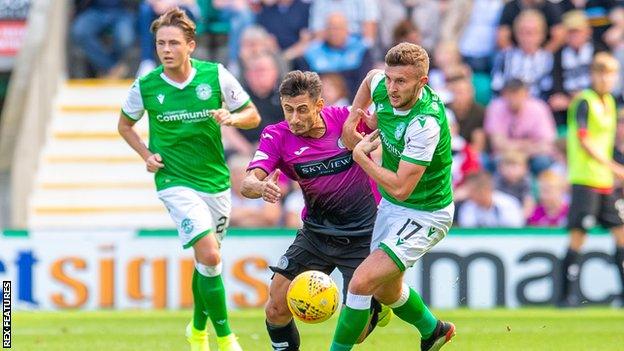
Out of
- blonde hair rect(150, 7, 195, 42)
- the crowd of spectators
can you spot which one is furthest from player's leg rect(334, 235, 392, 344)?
the crowd of spectators

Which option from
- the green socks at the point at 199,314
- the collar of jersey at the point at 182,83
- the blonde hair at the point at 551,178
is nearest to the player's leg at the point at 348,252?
the green socks at the point at 199,314

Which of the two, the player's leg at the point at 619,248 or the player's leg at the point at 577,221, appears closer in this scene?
the player's leg at the point at 619,248

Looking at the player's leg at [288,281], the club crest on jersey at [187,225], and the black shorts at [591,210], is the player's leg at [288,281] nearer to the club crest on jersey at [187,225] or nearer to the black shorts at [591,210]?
the club crest on jersey at [187,225]

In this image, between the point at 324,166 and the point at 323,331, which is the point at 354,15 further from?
the point at 324,166

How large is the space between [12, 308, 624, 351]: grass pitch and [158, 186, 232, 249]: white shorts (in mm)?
1080

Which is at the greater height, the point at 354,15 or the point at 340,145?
the point at 340,145

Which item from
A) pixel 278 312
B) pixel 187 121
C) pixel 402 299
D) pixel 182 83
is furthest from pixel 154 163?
pixel 402 299

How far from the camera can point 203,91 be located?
1102cm

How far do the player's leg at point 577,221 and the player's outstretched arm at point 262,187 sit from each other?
671cm

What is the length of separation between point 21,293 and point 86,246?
89cm

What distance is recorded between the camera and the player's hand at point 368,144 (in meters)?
8.96

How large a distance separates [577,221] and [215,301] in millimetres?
5912

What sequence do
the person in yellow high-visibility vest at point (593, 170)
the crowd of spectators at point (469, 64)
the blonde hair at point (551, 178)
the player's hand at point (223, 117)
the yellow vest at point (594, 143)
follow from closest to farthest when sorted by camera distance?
the player's hand at point (223, 117)
the person in yellow high-visibility vest at point (593, 170)
the yellow vest at point (594, 143)
the blonde hair at point (551, 178)
the crowd of spectators at point (469, 64)

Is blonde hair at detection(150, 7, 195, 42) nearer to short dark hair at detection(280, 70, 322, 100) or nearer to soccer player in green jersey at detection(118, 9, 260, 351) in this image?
soccer player in green jersey at detection(118, 9, 260, 351)
